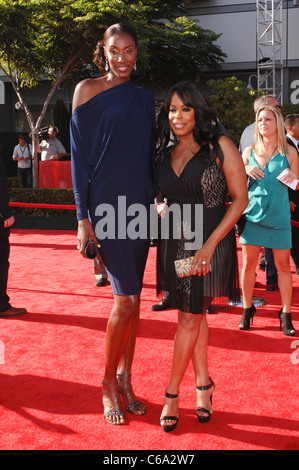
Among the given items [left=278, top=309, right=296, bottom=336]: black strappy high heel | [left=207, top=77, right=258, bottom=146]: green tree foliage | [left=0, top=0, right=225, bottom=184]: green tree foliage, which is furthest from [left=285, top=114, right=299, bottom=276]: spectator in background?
[left=0, top=0, right=225, bottom=184]: green tree foliage

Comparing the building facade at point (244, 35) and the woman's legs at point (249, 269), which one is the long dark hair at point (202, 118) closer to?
the woman's legs at point (249, 269)

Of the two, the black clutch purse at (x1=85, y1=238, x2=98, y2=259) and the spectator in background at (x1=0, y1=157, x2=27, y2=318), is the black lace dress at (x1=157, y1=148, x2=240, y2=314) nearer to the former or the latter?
the black clutch purse at (x1=85, y1=238, x2=98, y2=259)

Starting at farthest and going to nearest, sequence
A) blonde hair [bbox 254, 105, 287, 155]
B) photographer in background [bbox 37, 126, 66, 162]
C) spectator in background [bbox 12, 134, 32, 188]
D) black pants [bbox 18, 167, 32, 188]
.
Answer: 1. black pants [bbox 18, 167, 32, 188]
2. spectator in background [bbox 12, 134, 32, 188]
3. photographer in background [bbox 37, 126, 66, 162]
4. blonde hair [bbox 254, 105, 287, 155]

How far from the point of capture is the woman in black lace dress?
2.61 m

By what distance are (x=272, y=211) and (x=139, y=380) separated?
5.65 feet

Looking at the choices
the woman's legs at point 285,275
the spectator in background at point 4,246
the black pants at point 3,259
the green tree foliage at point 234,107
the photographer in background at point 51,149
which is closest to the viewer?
the woman's legs at point 285,275

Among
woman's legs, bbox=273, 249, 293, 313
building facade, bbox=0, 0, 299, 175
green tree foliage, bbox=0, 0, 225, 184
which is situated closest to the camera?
woman's legs, bbox=273, 249, 293, 313

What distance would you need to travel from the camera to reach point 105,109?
267cm

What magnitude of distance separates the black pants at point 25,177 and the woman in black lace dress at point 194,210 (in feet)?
43.9

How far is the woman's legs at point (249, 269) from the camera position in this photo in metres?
4.29

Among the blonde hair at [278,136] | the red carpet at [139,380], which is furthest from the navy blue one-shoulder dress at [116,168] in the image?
the blonde hair at [278,136]

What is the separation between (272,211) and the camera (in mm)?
4191

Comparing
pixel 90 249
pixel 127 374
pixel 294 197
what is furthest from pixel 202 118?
pixel 294 197

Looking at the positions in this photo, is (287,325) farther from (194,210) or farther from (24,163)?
(24,163)
